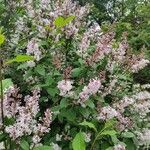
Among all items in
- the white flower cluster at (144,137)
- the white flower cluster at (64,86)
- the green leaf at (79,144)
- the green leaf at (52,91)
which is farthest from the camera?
the white flower cluster at (144,137)

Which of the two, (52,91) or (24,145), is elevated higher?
(52,91)

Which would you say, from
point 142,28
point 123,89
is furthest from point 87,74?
point 142,28

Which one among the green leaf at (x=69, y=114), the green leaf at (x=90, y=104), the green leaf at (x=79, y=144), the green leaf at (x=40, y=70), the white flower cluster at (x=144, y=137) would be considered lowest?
the white flower cluster at (x=144, y=137)

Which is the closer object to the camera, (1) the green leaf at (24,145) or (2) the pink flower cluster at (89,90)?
(1) the green leaf at (24,145)

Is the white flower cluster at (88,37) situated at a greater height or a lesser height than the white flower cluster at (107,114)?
greater

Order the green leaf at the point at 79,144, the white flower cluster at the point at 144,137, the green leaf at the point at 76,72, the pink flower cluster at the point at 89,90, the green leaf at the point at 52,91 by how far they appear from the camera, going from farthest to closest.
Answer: the white flower cluster at the point at 144,137 → the green leaf at the point at 76,72 → the green leaf at the point at 52,91 → the pink flower cluster at the point at 89,90 → the green leaf at the point at 79,144

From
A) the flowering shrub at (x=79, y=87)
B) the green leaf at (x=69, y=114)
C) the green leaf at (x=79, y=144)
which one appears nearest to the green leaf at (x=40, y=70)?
the flowering shrub at (x=79, y=87)

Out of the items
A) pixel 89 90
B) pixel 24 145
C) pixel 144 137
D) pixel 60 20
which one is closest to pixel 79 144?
pixel 24 145

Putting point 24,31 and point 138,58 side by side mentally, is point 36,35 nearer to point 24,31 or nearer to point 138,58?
point 24,31

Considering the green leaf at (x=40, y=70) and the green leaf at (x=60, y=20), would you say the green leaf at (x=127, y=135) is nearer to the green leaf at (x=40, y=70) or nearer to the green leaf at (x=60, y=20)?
the green leaf at (x=40, y=70)

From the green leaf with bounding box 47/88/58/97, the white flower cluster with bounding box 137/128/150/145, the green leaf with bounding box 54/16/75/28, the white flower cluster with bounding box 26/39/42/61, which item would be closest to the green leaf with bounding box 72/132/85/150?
the green leaf with bounding box 54/16/75/28

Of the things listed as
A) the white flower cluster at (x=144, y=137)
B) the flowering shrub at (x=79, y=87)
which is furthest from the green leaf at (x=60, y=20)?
the white flower cluster at (x=144, y=137)

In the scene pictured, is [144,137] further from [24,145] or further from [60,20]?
[60,20]

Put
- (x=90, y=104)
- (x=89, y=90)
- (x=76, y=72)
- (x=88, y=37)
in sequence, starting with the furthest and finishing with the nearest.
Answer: (x=88, y=37) < (x=76, y=72) < (x=90, y=104) < (x=89, y=90)
